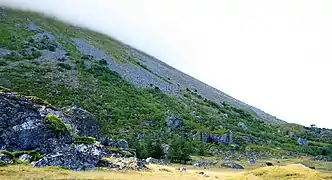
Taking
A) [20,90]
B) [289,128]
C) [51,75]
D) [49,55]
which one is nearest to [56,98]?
[20,90]

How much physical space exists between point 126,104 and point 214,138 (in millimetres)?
31405

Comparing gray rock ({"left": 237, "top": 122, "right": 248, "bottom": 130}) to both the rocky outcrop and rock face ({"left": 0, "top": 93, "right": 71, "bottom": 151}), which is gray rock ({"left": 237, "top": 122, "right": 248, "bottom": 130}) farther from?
the rocky outcrop

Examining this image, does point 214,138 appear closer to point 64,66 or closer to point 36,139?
point 64,66

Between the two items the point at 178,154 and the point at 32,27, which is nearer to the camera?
the point at 178,154

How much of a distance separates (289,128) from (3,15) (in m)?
137

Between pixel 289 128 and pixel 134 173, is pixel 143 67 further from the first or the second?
pixel 134 173

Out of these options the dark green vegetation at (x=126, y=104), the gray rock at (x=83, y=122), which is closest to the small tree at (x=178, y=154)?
the gray rock at (x=83, y=122)

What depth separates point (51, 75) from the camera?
144 m

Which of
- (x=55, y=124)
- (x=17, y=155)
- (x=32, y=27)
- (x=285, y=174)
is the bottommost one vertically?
(x=17, y=155)

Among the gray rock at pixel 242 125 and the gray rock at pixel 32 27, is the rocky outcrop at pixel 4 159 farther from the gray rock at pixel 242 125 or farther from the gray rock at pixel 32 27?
the gray rock at pixel 32 27

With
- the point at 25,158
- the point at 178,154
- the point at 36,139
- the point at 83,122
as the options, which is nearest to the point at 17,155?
the point at 25,158

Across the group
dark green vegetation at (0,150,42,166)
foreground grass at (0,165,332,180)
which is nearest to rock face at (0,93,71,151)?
dark green vegetation at (0,150,42,166)

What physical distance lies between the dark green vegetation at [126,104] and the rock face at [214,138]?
6.19 ft

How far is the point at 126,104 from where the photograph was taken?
144375mm
